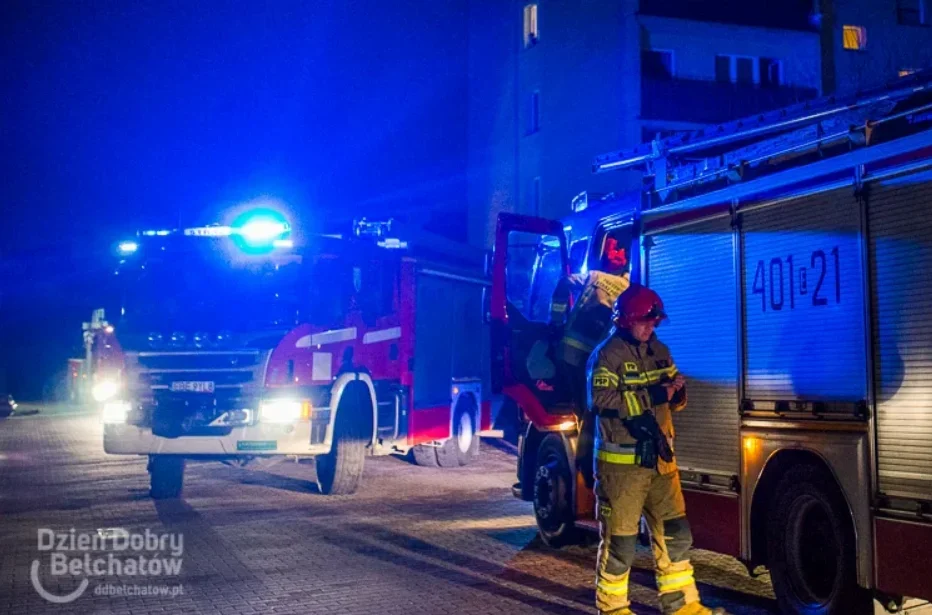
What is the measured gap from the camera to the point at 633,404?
530cm

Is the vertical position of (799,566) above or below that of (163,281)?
below

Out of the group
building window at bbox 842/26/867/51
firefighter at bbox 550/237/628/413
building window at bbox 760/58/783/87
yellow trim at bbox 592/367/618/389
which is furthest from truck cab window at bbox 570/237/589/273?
building window at bbox 842/26/867/51

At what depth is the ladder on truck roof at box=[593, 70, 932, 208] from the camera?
5488mm

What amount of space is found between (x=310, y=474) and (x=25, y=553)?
5.67 metres

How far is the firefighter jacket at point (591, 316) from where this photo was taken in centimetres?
721

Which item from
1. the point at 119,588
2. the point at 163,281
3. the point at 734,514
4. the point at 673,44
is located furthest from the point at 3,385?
the point at 734,514

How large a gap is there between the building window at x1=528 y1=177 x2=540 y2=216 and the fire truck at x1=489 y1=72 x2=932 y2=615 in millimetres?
23277

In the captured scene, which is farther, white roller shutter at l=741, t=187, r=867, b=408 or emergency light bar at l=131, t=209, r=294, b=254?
emergency light bar at l=131, t=209, r=294, b=254

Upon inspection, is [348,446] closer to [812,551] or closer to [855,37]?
[812,551]

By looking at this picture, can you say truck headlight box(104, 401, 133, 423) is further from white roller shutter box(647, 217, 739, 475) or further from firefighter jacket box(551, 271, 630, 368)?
white roller shutter box(647, 217, 739, 475)

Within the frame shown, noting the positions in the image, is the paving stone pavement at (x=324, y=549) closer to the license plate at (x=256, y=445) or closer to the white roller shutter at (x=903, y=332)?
the license plate at (x=256, y=445)

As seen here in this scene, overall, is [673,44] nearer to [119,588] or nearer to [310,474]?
[310,474]

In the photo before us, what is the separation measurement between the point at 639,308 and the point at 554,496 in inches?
118

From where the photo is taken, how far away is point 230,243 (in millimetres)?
11000
